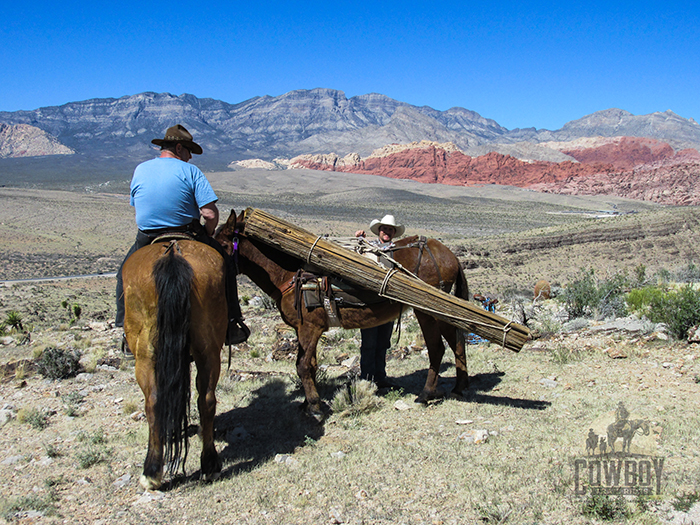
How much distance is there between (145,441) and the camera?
16.0 ft

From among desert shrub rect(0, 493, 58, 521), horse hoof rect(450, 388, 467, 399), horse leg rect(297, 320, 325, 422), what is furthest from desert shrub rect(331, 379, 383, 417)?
desert shrub rect(0, 493, 58, 521)

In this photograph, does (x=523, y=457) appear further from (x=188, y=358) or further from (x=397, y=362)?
(x=397, y=362)

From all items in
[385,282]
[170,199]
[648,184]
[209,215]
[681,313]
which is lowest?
[681,313]

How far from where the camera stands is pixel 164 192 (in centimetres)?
436

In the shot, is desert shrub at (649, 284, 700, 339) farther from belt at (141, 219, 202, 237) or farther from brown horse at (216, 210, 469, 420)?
belt at (141, 219, 202, 237)

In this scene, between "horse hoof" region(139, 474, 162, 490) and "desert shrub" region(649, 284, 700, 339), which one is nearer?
"horse hoof" region(139, 474, 162, 490)

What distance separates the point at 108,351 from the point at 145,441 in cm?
415

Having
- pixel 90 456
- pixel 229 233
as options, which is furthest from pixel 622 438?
pixel 90 456

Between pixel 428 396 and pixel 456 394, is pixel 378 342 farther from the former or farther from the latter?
pixel 456 394

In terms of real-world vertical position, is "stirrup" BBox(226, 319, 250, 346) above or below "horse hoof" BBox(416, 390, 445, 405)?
→ above

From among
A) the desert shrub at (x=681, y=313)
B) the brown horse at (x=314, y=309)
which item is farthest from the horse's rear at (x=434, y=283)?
the desert shrub at (x=681, y=313)

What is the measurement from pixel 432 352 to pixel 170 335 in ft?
10.4

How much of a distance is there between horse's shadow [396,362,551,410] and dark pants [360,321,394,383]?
0.41 meters

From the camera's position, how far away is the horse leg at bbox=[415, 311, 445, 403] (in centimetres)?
565
